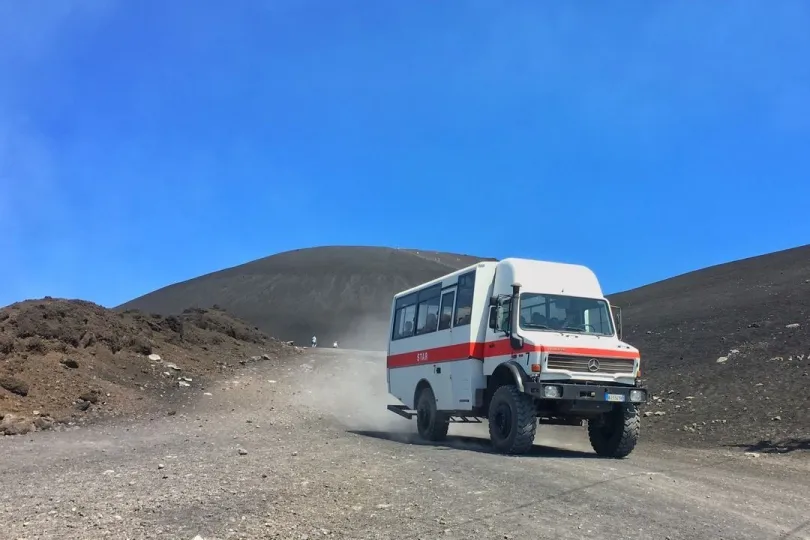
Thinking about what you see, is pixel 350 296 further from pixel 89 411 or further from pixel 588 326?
pixel 588 326

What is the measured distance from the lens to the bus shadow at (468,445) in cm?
1254

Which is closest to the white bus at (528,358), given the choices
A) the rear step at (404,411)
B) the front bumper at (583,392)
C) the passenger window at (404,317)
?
the front bumper at (583,392)

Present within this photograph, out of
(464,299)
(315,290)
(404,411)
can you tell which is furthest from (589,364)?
(315,290)

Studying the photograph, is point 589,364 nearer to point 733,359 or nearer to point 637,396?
point 637,396

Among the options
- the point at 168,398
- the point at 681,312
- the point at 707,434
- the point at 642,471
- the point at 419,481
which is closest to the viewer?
the point at 419,481

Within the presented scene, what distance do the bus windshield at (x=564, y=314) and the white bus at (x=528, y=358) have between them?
0.8 inches

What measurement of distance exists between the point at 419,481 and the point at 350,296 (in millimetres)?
74930

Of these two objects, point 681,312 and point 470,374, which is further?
point 681,312

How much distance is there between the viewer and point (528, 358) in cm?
1188

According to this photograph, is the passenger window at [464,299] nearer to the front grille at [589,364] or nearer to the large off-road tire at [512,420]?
the large off-road tire at [512,420]

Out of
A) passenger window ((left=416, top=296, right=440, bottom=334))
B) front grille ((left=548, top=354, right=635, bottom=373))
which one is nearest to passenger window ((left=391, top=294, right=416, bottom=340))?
passenger window ((left=416, top=296, right=440, bottom=334))

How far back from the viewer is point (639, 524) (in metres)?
6.66

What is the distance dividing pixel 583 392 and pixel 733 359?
13.8m

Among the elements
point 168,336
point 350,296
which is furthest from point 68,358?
point 350,296
